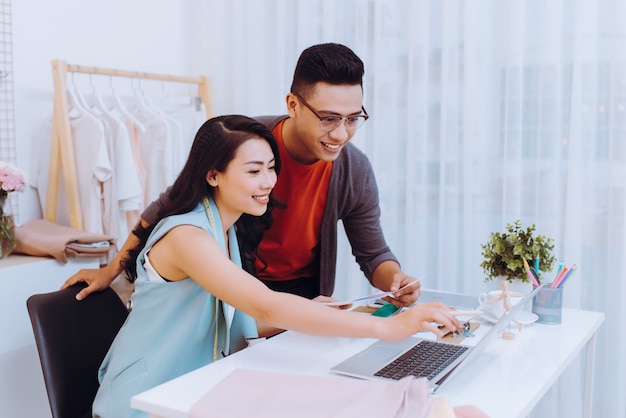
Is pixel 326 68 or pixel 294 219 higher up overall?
pixel 326 68

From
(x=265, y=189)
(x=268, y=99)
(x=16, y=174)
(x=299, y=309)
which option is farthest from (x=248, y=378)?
(x=268, y=99)

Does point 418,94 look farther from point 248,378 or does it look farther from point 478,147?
point 248,378

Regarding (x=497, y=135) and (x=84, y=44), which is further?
(x=84, y=44)

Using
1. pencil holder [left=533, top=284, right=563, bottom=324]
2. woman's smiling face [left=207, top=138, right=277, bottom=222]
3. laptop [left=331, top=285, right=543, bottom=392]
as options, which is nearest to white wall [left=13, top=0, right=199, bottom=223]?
woman's smiling face [left=207, top=138, right=277, bottom=222]

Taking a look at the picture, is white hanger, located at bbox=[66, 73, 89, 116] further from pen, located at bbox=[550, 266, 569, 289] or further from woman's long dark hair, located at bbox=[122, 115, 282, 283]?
pen, located at bbox=[550, 266, 569, 289]

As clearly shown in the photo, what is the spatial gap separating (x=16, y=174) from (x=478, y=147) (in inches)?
66.0

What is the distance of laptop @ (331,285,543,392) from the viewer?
118 cm

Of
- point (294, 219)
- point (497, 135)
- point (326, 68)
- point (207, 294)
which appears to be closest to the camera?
point (207, 294)

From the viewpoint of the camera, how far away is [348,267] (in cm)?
281

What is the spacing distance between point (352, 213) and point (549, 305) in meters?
0.70

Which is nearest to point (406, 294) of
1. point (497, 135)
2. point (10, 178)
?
point (497, 135)

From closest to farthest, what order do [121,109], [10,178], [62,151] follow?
[10,178] → [62,151] → [121,109]

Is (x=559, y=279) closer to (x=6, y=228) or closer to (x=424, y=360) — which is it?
(x=424, y=360)

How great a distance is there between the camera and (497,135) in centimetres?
242
